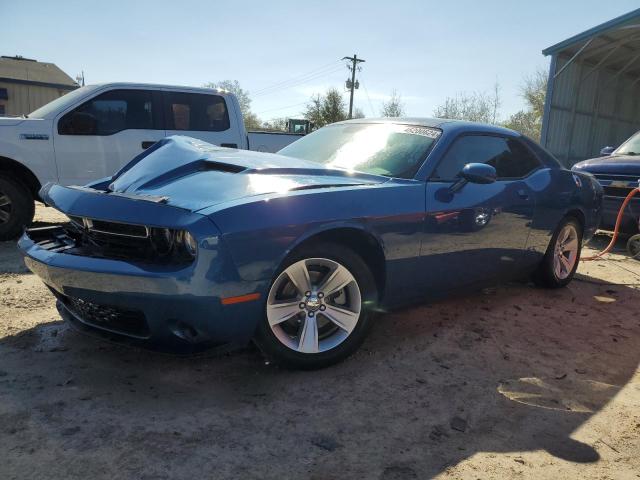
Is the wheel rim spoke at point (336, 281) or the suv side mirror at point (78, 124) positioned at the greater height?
the suv side mirror at point (78, 124)

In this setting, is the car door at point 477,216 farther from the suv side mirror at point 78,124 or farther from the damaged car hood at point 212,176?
the suv side mirror at point 78,124

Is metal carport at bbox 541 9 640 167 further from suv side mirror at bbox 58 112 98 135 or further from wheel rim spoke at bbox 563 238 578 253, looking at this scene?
suv side mirror at bbox 58 112 98 135

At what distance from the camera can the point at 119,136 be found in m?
6.43

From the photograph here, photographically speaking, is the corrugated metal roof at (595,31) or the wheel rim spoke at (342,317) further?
the corrugated metal roof at (595,31)

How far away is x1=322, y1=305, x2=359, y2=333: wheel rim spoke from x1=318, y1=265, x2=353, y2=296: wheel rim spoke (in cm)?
10

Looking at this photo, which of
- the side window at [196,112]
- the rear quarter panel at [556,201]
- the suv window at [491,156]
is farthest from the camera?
the side window at [196,112]

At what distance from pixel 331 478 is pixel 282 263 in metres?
1.04

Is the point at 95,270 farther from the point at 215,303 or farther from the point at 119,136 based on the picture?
the point at 119,136

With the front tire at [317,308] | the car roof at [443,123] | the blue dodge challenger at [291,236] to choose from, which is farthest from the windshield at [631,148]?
the front tire at [317,308]

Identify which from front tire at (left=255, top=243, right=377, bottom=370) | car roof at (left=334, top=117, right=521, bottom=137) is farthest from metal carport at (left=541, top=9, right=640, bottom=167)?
front tire at (left=255, top=243, right=377, bottom=370)

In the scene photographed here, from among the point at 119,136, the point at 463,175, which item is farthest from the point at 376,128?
the point at 119,136

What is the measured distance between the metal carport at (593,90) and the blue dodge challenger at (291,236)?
1126 centimetres

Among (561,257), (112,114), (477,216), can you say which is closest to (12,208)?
(112,114)

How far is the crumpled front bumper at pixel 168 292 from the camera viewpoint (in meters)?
2.33
